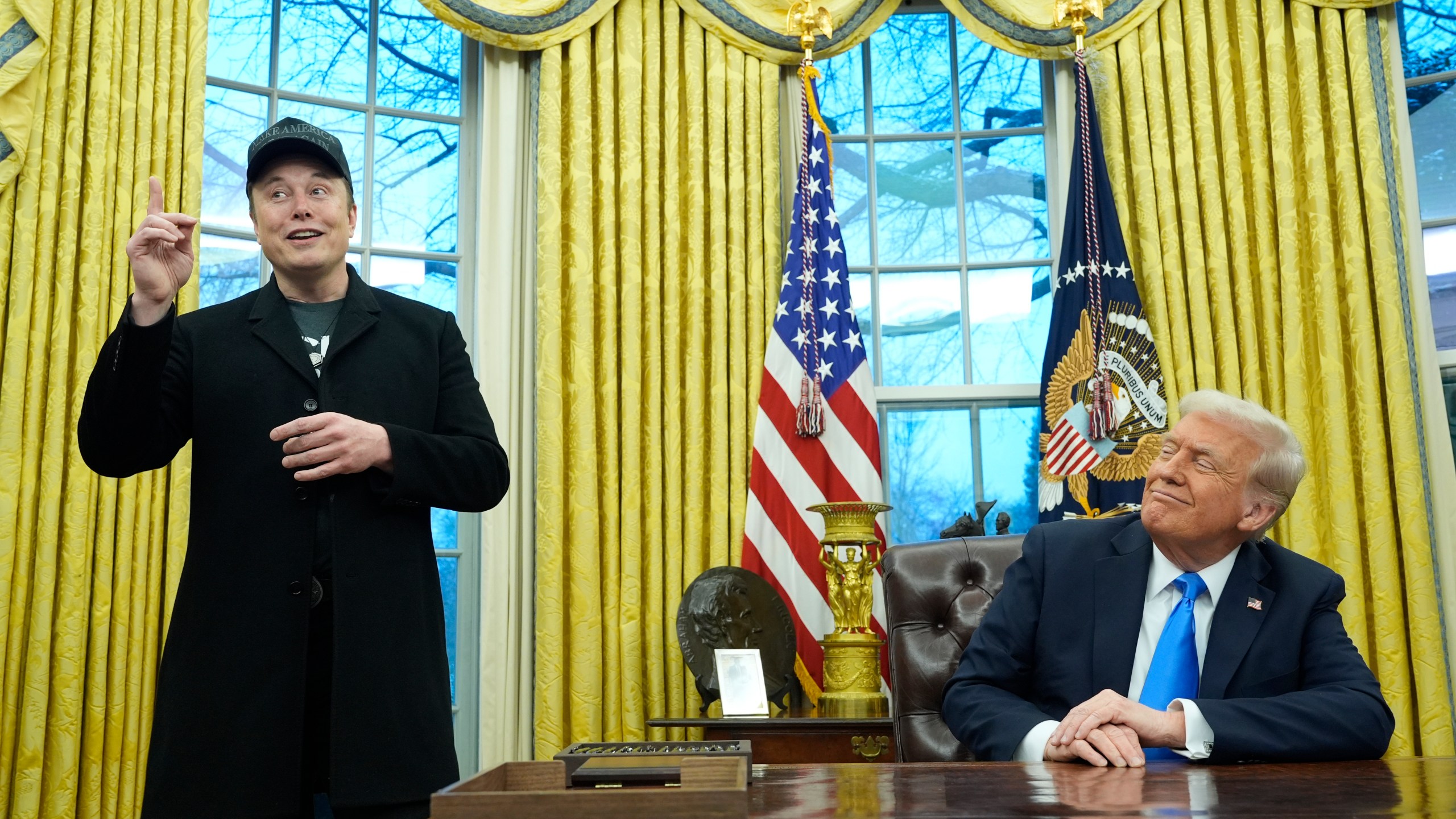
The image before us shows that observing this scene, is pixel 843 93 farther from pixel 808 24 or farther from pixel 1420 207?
pixel 1420 207

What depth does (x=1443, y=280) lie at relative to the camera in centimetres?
376

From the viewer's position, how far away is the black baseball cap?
1674 millimetres

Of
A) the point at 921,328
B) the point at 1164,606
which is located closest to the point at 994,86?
the point at 921,328

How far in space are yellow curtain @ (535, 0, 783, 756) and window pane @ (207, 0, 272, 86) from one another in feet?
2.79

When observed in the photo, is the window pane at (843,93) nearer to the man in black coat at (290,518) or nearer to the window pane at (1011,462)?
the window pane at (1011,462)

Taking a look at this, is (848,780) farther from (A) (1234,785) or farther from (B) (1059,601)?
(B) (1059,601)

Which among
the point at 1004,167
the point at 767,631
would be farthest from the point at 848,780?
the point at 1004,167

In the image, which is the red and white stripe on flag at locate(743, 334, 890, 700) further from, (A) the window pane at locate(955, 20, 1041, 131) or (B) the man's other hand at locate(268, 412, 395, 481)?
(B) the man's other hand at locate(268, 412, 395, 481)

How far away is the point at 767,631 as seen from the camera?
3.25 m

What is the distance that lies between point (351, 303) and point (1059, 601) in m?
1.13

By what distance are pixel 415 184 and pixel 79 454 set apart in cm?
131

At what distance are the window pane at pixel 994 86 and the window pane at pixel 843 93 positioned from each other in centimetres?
34

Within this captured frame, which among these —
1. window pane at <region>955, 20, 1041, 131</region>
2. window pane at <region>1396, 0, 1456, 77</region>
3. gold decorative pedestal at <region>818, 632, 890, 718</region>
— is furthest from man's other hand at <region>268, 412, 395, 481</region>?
window pane at <region>1396, 0, 1456, 77</region>

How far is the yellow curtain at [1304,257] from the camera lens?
344 centimetres
